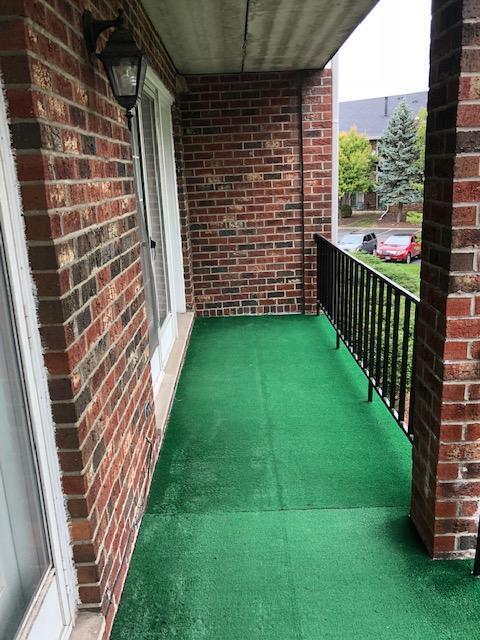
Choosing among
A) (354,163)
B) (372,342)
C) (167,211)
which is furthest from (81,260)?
(354,163)

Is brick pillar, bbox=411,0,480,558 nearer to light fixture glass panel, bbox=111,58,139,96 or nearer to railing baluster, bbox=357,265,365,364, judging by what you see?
light fixture glass panel, bbox=111,58,139,96

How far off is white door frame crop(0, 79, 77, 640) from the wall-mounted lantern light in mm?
706

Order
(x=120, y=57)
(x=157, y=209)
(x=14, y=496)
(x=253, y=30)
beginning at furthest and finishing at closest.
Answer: (x=157, y=209), (x=253, y=30), (x=120, y=57), (x=14, y=496)

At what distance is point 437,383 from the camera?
1.97 metres

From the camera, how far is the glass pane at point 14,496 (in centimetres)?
137

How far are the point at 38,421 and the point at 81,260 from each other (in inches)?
20.2

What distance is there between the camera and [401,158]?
27719 mm

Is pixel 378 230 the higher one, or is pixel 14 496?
pixel 14 496

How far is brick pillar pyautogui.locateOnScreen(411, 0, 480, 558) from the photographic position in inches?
66.4

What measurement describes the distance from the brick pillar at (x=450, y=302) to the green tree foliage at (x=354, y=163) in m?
29.2

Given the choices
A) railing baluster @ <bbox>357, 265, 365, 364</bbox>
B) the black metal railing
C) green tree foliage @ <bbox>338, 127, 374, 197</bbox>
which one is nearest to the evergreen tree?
green tree foliage @ <bbox>338, 127, 374, 197</bbox>

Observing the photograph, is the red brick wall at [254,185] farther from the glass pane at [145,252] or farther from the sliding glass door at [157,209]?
the glass pane at [145,252]

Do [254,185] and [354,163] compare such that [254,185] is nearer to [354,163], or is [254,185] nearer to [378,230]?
[378,230]

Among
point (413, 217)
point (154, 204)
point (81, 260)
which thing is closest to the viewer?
point (81, 260)
